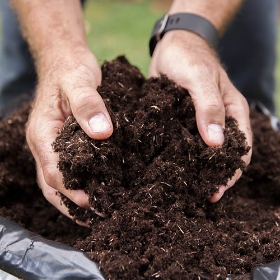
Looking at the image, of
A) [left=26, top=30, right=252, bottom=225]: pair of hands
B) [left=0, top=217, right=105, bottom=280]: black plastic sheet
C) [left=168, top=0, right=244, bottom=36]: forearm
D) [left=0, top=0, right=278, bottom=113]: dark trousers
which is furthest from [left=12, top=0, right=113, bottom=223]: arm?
[left=0, top=0, right=278, bottom=113]: dark trousers

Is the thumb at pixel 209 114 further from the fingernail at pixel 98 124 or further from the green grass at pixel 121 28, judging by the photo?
the green grass at pixel 121 28

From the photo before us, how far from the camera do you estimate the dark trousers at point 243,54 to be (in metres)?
2.24

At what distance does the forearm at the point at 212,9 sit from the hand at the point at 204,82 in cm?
17

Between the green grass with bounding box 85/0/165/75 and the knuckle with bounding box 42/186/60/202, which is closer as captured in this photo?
the knuckle with bounding box 42/186/60/202

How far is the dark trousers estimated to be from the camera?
224cm

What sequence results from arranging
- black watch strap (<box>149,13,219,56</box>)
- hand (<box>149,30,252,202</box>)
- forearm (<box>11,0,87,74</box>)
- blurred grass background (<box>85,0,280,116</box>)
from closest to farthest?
hand (<box>149,30,252,202</box>), forearm (<box>11,0,87,74</box>), black watch strap (<box>149,13,219,56</box>), blurred grass background (<box>85,0,280,116</box>)

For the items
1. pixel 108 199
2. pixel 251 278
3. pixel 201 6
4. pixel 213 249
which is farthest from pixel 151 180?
pixel 201 6

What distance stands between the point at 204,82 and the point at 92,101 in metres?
0.39

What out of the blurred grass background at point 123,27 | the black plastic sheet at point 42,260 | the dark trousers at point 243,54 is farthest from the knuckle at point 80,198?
the blurred grass background at point 123,27

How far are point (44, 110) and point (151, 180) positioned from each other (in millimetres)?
398

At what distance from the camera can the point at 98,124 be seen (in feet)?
3.55

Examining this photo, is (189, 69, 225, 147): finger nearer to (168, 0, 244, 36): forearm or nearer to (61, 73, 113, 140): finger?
(61, 73, 113, 140): finger

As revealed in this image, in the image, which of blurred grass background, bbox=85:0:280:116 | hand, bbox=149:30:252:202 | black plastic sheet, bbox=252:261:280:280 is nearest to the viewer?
black plastic sheet, bbox=252:261:280:280

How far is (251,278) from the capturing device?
0.97m
